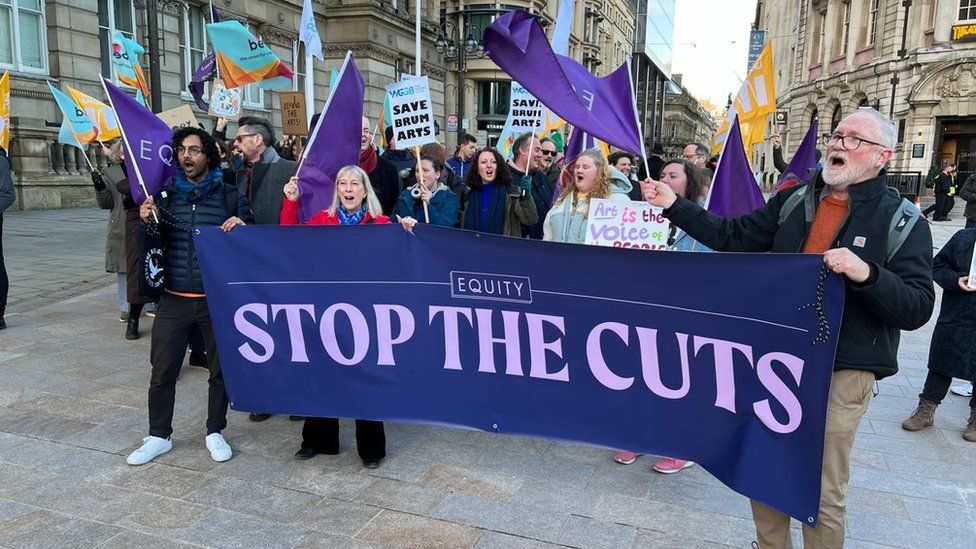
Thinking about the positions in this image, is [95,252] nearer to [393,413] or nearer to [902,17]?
[393,413]

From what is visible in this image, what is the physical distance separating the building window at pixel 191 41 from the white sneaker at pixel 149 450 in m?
19.5

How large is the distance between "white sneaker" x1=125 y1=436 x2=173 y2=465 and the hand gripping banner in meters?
0.62

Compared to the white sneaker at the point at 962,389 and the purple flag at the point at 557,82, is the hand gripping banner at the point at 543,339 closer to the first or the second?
the purple flag at the point at 557,82

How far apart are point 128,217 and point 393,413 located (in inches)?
182

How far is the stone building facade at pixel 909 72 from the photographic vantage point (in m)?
35.5

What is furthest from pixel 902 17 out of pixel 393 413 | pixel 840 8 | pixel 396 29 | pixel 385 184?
pixel 393 413

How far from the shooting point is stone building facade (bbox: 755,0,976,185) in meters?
35.5

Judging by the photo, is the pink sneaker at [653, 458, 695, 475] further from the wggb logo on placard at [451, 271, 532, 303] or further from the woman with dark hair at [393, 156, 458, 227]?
the woman with dark hair at [393, 156, 458, 227]

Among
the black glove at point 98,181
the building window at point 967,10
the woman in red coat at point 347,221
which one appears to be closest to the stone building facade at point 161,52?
the black glove at point 98,181

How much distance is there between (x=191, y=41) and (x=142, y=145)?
20015 millimetres

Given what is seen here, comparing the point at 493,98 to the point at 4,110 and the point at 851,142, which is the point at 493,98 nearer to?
the point at 4,110

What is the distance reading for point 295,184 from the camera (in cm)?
468

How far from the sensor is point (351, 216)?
4.30 meters

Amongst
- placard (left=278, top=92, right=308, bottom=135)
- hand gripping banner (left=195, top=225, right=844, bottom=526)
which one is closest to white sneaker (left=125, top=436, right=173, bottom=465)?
hand gripping banner (left=195, top=225, right=844, bottom=526)
